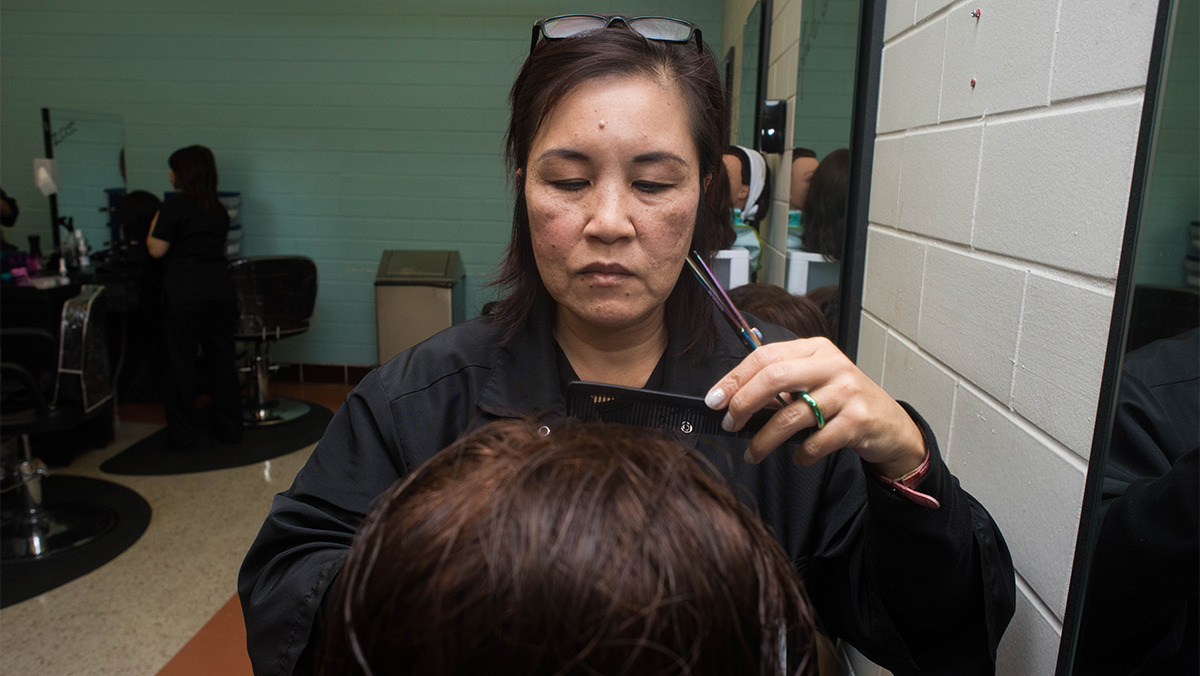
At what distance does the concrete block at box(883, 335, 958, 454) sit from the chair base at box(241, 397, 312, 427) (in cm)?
480

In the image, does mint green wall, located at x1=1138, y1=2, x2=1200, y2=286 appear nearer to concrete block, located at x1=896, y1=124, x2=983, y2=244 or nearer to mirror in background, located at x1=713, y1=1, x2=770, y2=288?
concrete block, located at x1=896, y1=124, x2=983, y2=244

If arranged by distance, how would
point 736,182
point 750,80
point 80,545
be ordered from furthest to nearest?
point 750,80 < point 80,545 < point 736,182

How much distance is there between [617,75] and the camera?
1.05 m

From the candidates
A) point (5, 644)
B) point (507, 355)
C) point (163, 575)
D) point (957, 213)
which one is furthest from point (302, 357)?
point (957, 213)

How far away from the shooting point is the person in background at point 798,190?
2394 millimetres

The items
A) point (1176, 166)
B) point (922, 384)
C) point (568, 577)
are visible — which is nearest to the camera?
point (568, 577)

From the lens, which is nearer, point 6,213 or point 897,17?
point 897,17

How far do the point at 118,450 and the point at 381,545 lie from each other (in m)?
5.17

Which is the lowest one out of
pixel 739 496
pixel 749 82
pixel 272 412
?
pixel 272 412

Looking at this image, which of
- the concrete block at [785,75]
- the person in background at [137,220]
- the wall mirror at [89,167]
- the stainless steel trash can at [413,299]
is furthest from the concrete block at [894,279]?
the wall mirror at [89,167]

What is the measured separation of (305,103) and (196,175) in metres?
1.48

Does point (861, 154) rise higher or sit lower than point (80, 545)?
higher

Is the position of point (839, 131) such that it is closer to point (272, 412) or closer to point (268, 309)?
point (268, 309)

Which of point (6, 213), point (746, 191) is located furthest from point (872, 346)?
point (6, 213)
